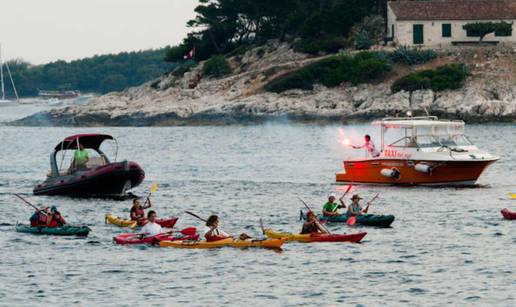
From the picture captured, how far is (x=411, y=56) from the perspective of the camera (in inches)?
4545

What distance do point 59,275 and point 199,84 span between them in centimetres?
9010

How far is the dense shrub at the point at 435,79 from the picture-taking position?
110000mm

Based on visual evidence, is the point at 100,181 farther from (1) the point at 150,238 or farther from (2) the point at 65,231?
(1) the point at 150,238

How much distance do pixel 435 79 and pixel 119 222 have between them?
68.9 metres

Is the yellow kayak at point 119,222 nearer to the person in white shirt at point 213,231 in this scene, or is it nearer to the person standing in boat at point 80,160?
the person in white shirt at point 213,231

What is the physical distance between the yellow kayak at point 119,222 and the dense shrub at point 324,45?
254ft

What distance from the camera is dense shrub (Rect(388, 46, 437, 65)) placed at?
115 metres

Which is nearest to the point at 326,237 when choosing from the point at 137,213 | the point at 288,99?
the point at 137,213

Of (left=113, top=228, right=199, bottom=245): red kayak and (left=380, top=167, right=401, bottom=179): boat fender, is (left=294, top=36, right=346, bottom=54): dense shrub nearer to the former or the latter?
(left=380, top=167, right=401, bottom=179): boat fender

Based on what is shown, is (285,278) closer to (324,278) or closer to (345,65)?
(324,278)

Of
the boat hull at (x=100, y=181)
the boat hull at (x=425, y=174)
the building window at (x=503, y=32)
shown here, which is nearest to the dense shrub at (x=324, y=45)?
the building window at (x=503, y=32)

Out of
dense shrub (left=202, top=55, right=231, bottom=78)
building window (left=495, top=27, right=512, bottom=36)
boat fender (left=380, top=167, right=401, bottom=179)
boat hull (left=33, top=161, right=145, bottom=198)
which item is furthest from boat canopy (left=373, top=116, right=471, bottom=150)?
dense shrub (left=202, top=55, right=231, bottom=78)

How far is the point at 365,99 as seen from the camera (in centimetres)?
11288

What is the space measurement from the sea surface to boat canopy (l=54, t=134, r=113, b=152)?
9.57 ft
